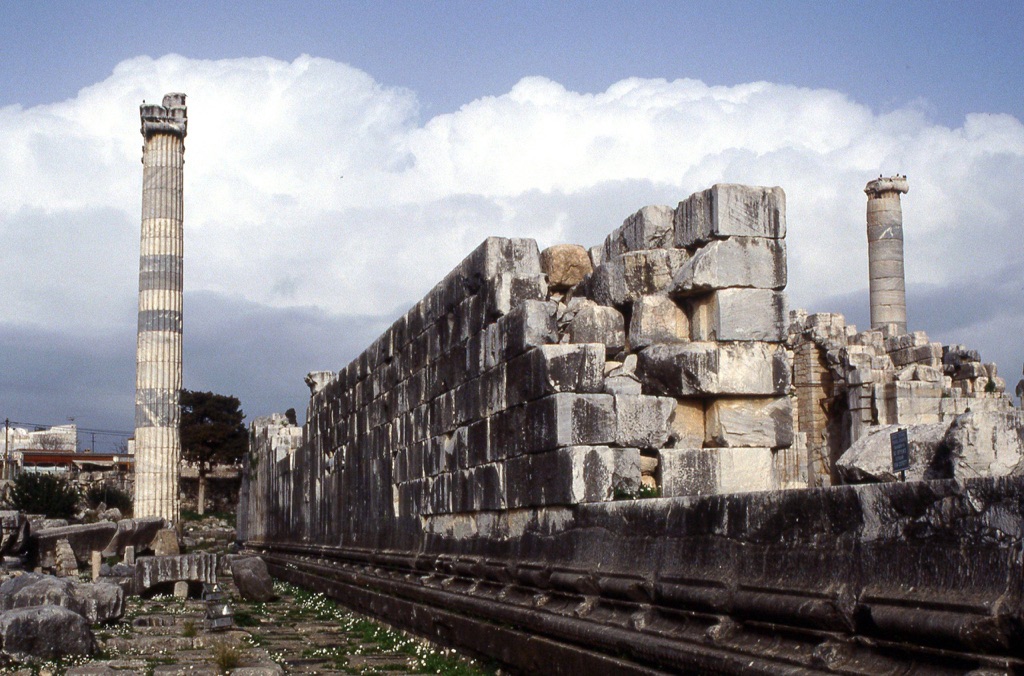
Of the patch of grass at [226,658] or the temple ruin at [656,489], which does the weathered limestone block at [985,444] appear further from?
the patch of grass at [226,658]

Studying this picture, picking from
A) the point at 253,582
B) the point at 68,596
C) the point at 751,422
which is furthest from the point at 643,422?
the point at 253,582

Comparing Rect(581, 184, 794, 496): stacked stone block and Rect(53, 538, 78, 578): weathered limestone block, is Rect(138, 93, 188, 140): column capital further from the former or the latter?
Rect(581, 184, 794, 496): stacked stone block

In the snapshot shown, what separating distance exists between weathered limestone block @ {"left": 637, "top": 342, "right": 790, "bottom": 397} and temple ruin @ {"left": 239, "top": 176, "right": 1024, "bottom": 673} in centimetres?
1

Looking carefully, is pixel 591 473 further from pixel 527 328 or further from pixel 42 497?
pixel 42 497

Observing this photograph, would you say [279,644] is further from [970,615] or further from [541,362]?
[970,615]

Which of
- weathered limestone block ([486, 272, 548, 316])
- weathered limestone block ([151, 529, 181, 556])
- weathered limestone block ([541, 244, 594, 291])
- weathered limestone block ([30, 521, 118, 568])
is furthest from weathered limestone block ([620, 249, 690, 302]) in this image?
weathered limestone block ([151, 529, 181, 556])

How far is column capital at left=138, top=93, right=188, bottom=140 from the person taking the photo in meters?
27.9

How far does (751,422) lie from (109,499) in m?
37.7

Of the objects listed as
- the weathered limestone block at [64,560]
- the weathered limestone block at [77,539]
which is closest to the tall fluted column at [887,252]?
the weathered limestone block at [77,539]

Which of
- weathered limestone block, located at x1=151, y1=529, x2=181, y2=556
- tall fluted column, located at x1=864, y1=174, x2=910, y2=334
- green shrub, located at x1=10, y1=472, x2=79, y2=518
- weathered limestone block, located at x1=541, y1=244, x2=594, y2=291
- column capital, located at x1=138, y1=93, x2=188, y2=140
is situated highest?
column capital, located at x1=138, y1=93, x2=188, y2=140

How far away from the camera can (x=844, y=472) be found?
27.6 ft

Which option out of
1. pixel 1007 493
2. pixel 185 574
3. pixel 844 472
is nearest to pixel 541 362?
pixel 844 472

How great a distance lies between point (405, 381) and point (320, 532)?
249 inches

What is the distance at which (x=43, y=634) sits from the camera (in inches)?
324
